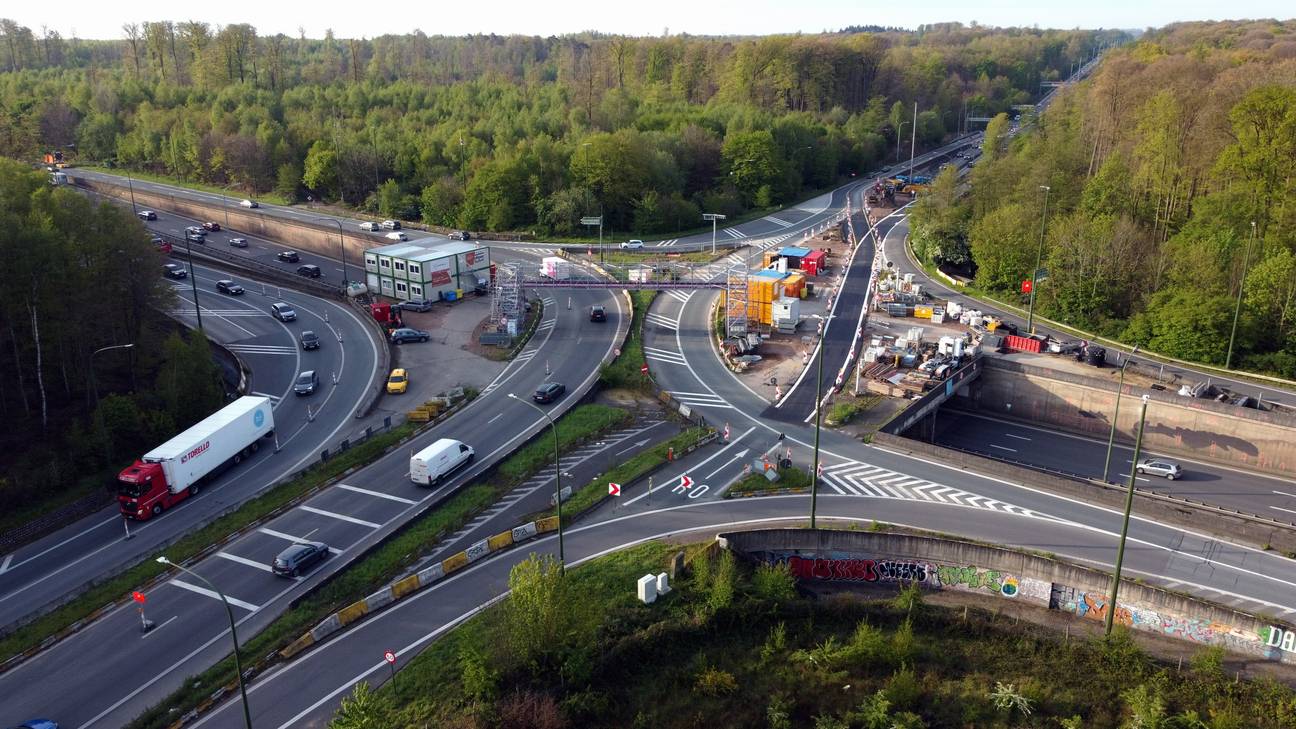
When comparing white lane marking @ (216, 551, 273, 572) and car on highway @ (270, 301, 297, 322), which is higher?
car on highway @ (270, 301, 297, 322)

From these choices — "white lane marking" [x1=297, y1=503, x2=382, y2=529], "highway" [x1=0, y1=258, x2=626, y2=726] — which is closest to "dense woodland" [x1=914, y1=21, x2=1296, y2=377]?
"highway" [x1=0, y1=258, x2=626, y2=726]

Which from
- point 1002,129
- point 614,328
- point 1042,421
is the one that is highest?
point 1002,129

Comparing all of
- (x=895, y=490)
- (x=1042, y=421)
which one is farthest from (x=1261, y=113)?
(x=895, y=490)

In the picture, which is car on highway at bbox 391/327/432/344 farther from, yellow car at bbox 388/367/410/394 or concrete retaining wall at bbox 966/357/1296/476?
concrete retaining wall at bbox 966/357/1296/476

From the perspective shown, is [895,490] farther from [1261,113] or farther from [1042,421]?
[1261,113]

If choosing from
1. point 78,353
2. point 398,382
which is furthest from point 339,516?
point 78,353

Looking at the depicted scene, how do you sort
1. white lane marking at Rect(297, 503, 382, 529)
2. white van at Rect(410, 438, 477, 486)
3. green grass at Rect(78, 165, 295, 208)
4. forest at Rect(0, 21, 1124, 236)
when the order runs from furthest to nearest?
green grass at Rect(78, 165, 295, 208) → forest at Rect(0, 21, 1124, 236) → white van at Rect(410, 438, 477, 486) → white lane marking at Rect(297, 503, 382, 529)
